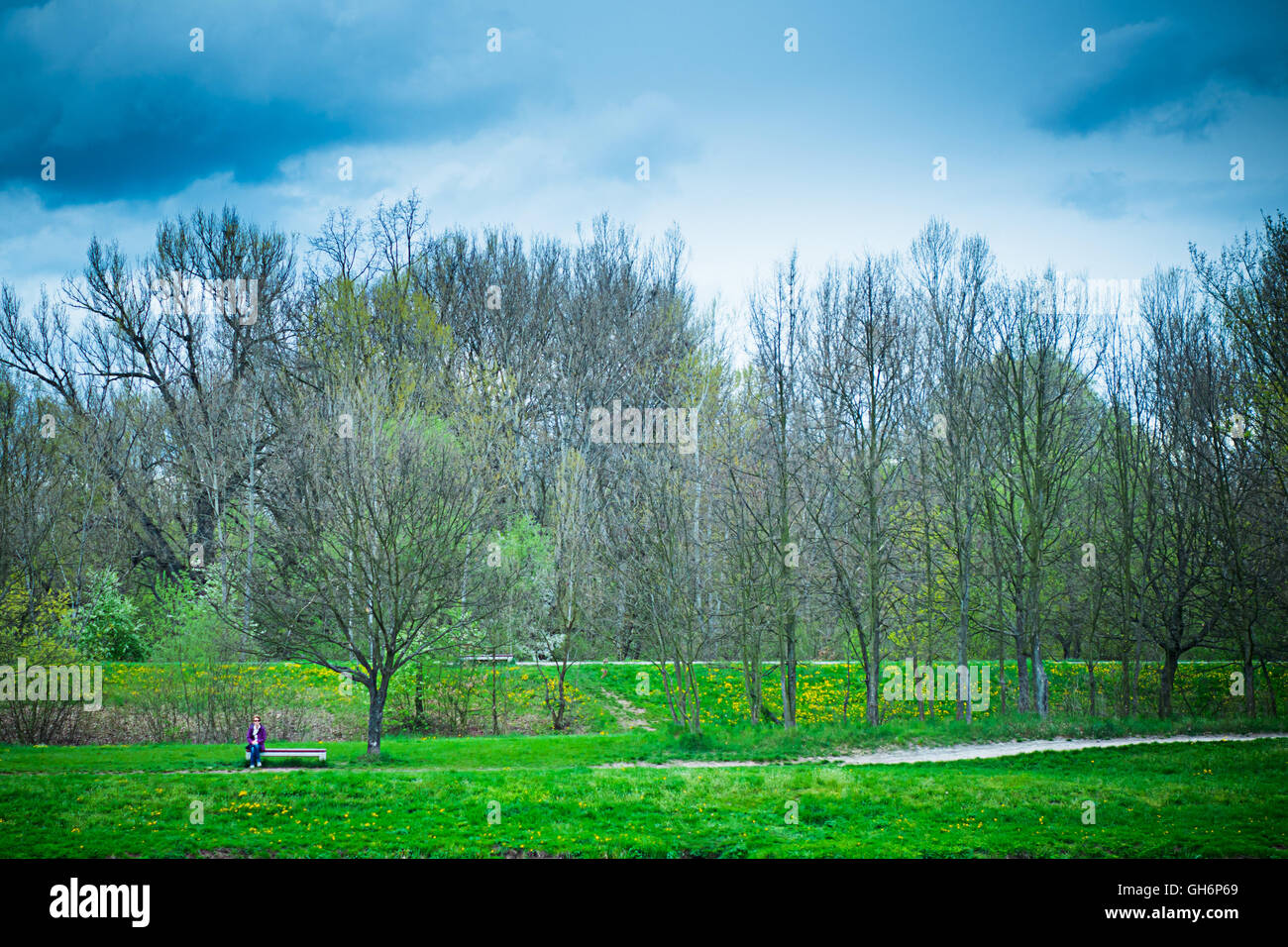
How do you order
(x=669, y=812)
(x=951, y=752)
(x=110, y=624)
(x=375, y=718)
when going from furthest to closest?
(x=110, y=624), (x=375, y=718), (x=951, y=752), (x=669, y=812)

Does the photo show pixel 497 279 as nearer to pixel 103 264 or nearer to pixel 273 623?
pixel 103 264

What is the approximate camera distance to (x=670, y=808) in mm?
14578

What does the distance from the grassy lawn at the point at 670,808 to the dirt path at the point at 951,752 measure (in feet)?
2.75

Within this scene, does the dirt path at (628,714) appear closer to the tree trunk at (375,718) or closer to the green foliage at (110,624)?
the tree trunk at (375,718)

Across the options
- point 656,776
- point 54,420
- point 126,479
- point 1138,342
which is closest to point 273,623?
point 656,776

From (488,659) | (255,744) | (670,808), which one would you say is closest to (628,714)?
(488,659)


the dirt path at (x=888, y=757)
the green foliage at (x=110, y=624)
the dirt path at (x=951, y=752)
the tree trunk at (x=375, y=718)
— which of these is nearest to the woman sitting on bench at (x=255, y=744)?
the dirt path at (x=888, y=757)

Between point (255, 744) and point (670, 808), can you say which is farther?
point (255, 744)

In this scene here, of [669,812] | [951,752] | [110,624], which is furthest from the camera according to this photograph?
[110,624]

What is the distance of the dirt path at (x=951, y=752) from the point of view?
59.6 ft

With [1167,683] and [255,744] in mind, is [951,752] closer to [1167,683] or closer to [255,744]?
[1167,683]

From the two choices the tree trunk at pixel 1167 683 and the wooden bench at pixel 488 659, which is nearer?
the tree trunk at pixel 1167 683

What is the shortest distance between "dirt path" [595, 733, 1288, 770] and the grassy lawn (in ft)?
2.75

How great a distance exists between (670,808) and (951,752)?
7997mm
